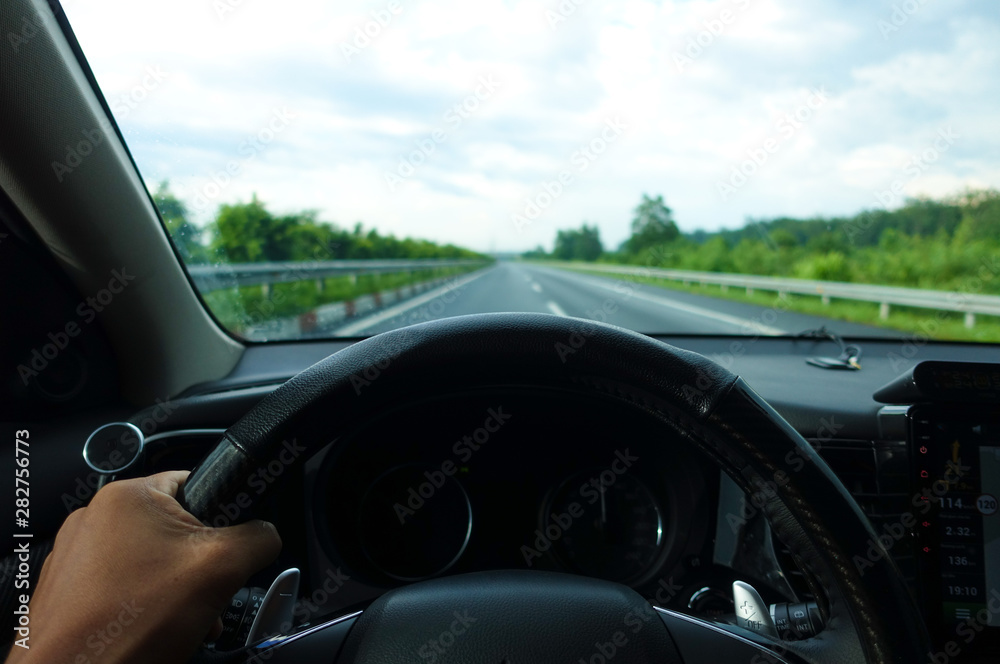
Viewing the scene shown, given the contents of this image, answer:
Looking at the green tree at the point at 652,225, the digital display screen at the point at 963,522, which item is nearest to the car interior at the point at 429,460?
the digital display screen at the point at 963,522

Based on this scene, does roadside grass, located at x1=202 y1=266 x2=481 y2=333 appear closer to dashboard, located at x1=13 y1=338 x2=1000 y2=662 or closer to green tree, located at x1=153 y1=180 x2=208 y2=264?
green tree, located at x1=153 y1=180 x2=208 y2=264

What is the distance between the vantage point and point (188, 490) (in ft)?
3.46

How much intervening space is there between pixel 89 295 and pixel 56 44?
96 centimetres

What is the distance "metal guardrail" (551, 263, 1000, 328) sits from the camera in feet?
11.9

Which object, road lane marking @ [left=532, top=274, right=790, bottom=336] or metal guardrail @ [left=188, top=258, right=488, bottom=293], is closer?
metal guardrail @ [left=188, top=258, right=488, bottom=293]

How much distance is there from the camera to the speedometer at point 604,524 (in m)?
2.57

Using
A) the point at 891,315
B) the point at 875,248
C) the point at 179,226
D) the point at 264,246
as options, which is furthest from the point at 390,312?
the point at 891,315

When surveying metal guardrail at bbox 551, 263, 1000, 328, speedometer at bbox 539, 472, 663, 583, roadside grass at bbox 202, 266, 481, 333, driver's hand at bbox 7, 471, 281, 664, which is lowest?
speedometer at bbox 539, 472, 663, 583

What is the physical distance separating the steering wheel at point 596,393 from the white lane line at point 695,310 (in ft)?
9.51

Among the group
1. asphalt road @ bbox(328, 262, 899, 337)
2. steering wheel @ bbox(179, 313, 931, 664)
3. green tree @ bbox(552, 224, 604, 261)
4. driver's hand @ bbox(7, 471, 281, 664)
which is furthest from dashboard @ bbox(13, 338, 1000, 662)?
green tree @ bbox(552, 224, 604, 261)

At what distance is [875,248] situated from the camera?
12.0 feet

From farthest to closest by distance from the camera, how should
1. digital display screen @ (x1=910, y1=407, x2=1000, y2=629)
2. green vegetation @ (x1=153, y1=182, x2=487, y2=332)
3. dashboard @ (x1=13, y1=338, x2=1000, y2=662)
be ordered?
green vegetation @ (x1=153, y1=182, x2=487, y2=332)
dashboard @ (x1=13, y1=338, x2=1000, y2=662)
digital display screen @ (x1=910, y1=407, x2=1000, y2=629)

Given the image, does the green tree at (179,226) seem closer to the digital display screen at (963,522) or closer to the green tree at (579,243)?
the green tree at (579,243)

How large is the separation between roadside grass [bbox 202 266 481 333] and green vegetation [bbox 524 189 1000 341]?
1793 mm
